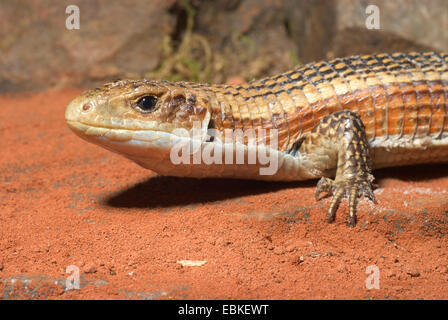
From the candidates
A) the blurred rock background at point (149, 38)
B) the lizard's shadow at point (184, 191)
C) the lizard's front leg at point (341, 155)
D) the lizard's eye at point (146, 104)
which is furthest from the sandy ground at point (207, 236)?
the blurred rock background at point (149, 38)

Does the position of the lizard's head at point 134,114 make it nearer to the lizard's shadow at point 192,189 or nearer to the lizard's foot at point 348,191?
the lizard's shadow at point 192,189

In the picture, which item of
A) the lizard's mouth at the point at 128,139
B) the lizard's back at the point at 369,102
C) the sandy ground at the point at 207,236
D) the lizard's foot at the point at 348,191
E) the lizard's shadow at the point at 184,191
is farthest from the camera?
the lizard's back at the point at 369,102

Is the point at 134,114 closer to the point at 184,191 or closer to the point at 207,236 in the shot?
the point at 184,191

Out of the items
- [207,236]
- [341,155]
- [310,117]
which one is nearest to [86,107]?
[207,236]

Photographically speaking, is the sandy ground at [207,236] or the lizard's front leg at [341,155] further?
the lizard's front leg at [341,155]

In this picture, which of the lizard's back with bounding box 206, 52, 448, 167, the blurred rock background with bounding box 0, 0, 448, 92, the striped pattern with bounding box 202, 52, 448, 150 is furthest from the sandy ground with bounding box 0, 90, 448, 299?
the blurred rock background with bounding box 0, 0, 448, 92

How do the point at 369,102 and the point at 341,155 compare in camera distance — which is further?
the point at 369,102
